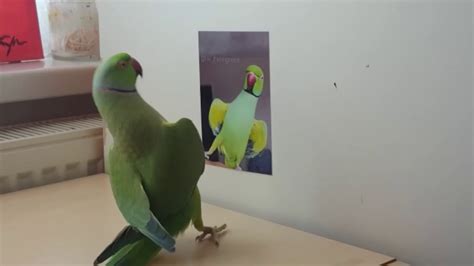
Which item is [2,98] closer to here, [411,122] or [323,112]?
[323,112]

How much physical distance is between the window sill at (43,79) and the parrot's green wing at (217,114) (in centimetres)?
42

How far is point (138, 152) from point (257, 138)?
21 centimetres

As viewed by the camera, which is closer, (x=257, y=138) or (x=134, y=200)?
(x=134, y=200)

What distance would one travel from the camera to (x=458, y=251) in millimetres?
650

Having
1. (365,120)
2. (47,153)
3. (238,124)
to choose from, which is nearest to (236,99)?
(238,124)

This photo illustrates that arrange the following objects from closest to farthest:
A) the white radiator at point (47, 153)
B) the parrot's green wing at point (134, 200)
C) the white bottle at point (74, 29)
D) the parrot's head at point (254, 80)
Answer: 1. the parrot's green wing at point (134, 200)
2. the parrot's head at point (254, 80)
3. the white radiator at point (47, 153)
4. the white bottle at point (74, 29)

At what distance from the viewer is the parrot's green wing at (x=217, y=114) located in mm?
851

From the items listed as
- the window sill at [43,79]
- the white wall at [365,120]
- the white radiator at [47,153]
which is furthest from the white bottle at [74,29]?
the white wall at [365,120]

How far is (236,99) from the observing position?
2.72ft

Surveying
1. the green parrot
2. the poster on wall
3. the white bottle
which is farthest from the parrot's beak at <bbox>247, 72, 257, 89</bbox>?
the white bottle

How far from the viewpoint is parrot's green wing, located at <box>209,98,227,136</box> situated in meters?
0.85

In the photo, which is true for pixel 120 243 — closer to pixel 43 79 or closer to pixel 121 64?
pixel 121 64

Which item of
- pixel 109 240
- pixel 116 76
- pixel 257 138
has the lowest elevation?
pixel 109 240

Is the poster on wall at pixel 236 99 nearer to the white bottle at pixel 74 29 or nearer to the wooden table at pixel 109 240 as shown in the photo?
the wooden table at pixel 109 240
